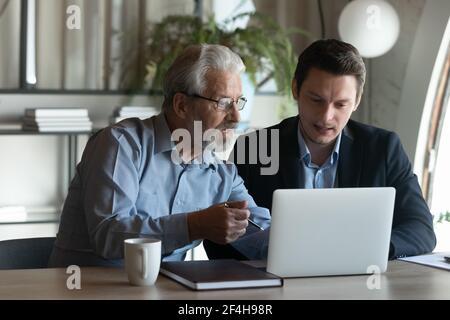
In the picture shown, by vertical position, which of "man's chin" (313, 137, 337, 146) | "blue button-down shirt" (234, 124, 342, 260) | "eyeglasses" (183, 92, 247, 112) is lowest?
"blue button-down shirt" (234, 124, 342, 260)

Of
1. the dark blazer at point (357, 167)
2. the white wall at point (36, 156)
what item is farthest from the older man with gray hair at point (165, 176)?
the white wall at point (36, 156)

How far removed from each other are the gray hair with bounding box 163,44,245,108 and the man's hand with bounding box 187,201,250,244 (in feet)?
1.65

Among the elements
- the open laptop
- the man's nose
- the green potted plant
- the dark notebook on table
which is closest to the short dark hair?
the man's nose

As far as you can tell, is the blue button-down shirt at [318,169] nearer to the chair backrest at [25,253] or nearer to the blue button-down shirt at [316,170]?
the blue button-down shirt at [316,170]

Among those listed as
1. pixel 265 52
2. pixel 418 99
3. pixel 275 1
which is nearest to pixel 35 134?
pixel 265 52

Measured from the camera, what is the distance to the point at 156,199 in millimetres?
2311

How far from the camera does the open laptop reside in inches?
73.4

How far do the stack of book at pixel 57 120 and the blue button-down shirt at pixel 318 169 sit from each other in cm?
164

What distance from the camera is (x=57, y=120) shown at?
12.9 ft

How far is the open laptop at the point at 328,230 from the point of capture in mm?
1864

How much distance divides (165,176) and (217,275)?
583mm

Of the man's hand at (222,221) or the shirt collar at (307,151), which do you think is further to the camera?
the shirt collar at (307,151)

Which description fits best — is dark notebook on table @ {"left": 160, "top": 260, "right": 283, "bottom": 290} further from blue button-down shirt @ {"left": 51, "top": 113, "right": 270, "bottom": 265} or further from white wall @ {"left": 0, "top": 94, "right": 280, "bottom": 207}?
white wall @ {"left": 0, "top": 94, "right": 280, "bottom": 207}

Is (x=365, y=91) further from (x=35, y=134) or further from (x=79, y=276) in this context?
(x=79, y=276)
